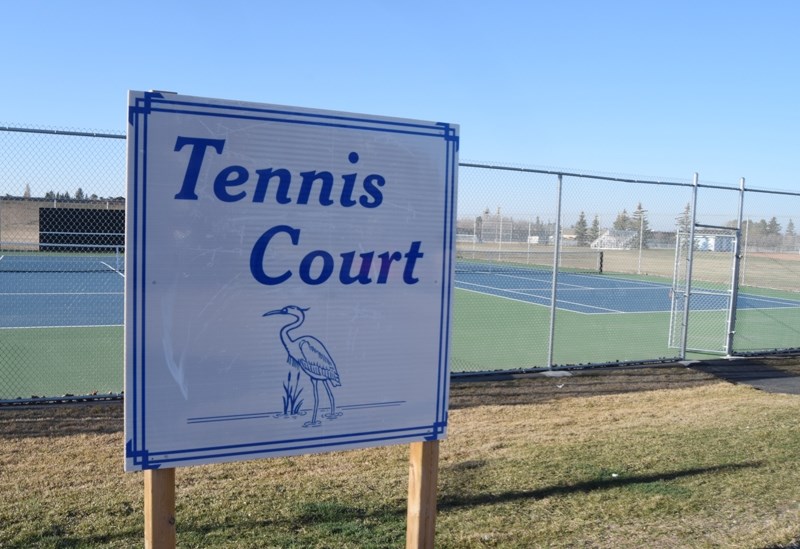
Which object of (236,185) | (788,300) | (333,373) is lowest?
(788,300)

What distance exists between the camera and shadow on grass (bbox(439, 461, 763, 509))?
4.97 metres

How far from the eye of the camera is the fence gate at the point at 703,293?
1139 centimetres

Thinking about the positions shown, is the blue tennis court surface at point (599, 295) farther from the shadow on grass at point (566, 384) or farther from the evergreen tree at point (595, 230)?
the shadow on grass at point (566, 384)

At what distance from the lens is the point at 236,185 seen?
2795mm

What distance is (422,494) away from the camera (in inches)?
130

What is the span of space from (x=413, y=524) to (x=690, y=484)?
3003mm

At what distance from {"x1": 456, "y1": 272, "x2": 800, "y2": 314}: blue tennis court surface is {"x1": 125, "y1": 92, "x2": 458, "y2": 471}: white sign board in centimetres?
1495

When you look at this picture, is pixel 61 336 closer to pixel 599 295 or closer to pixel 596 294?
pixel 599 295

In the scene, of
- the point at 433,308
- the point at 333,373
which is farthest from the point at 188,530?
the point at 433,308

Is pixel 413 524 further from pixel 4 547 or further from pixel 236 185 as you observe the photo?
pixel 4 547

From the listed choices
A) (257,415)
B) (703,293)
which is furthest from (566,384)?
(257,415)

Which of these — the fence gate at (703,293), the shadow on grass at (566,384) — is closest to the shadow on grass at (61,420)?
the shadow on grass at (566,384)

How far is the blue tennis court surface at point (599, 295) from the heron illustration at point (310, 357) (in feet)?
49.8

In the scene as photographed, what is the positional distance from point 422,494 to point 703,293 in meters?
10.5
